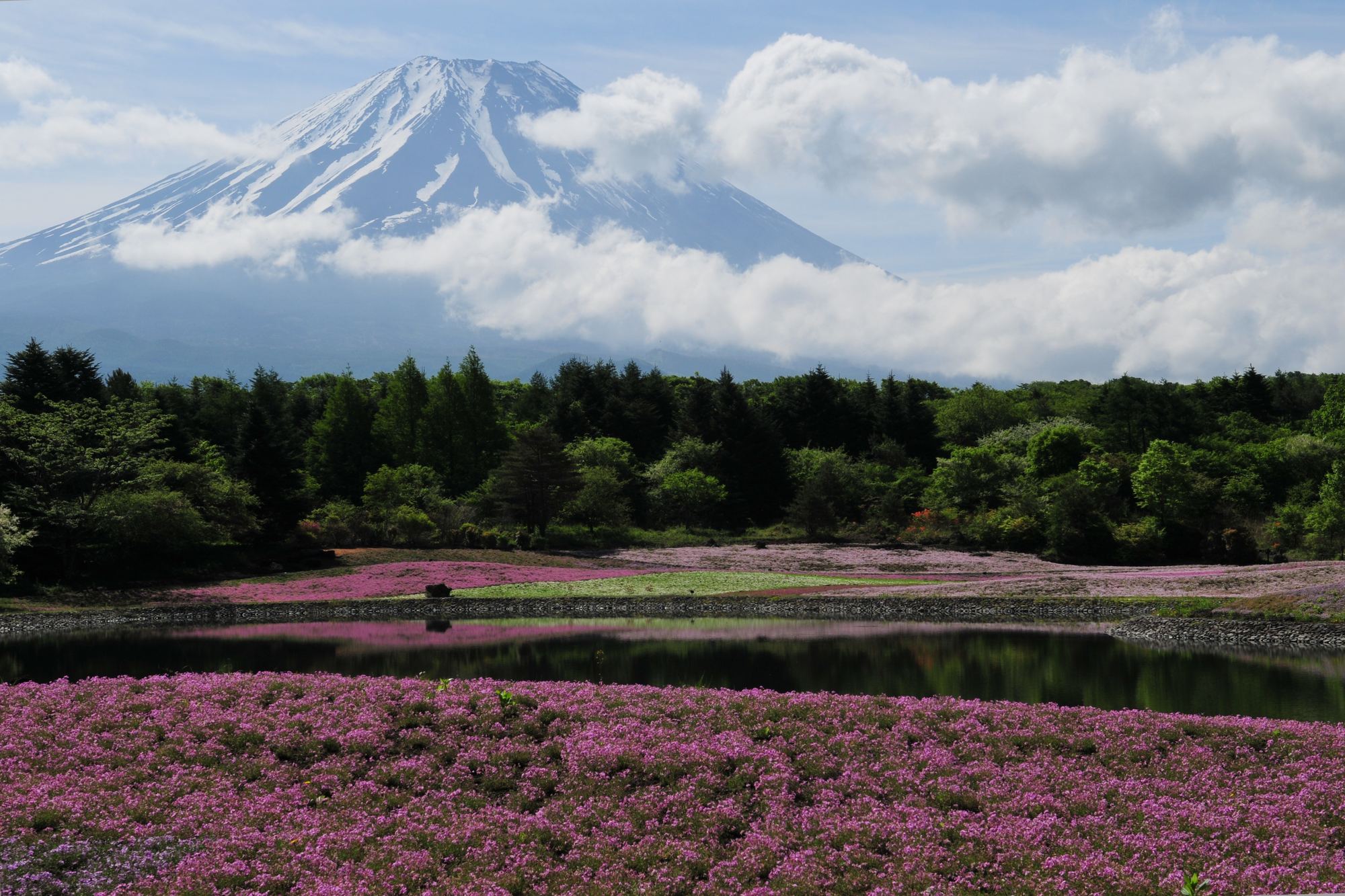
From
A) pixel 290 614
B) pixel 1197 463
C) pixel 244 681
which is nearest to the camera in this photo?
pixel 244 681

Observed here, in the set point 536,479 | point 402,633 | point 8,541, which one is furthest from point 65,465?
point 536,479

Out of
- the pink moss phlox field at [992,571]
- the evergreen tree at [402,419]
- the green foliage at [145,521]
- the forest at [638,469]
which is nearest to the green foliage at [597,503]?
the forest at [638,469]

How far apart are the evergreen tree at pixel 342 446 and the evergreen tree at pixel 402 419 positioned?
3.47 feet

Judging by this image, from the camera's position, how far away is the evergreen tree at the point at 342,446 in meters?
76.5

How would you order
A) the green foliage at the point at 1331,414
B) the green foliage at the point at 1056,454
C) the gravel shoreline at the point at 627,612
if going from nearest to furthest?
the gravel shoreline at the point at 627,612
the green foliage at the point at 1331,414
the green foliage at the point at 1056,454

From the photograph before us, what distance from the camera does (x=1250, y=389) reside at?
281ft

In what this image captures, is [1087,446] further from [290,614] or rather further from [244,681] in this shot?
[244,681]

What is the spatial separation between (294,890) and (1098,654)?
72.8 feet

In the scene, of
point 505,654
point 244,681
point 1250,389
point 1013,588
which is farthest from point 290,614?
point 1250,389

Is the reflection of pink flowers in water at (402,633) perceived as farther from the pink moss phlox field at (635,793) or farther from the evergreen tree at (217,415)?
the evergreen tree at (217,415)

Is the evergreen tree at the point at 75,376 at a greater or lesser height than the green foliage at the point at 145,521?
greater

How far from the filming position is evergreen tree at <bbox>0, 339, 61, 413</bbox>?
5366cm

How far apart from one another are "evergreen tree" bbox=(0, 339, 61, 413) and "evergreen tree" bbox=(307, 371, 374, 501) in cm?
2339

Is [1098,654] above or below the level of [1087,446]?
below
